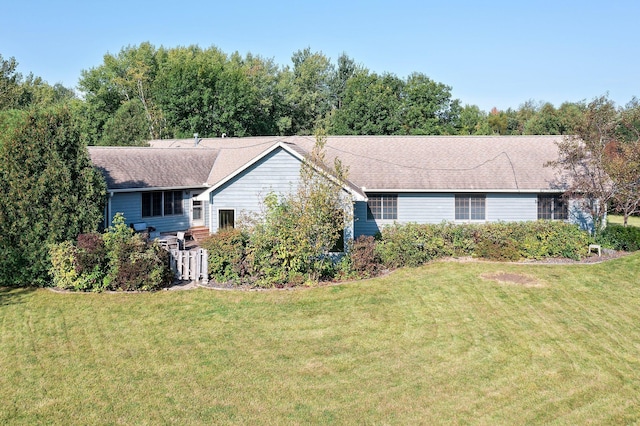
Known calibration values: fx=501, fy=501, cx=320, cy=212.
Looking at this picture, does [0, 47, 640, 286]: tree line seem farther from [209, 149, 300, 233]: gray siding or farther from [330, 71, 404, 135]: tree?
[209, 149, 300, 233]: gray siding

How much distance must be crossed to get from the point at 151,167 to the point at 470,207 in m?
16.1

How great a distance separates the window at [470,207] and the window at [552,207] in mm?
2753

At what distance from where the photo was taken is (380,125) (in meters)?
50.0

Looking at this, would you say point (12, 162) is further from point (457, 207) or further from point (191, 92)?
point (191, 92)

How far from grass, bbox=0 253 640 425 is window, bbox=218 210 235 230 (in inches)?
190

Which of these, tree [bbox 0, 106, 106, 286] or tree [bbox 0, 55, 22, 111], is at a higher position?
tree [bbox 0, 55, 22, 111]

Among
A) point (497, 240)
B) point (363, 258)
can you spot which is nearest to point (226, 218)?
point (363, 258)

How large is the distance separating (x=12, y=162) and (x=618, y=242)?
23121 millimetres

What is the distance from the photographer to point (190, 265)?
17234mm

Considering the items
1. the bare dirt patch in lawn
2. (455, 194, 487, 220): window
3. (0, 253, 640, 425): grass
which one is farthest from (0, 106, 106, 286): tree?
(455, 194, 487, 220): window

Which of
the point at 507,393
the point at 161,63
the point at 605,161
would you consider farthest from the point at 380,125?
the point at 507,393

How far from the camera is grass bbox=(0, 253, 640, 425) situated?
29.3 feet

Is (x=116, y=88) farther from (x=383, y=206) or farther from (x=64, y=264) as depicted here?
(x=64, y=264)

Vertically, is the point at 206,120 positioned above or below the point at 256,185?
above
